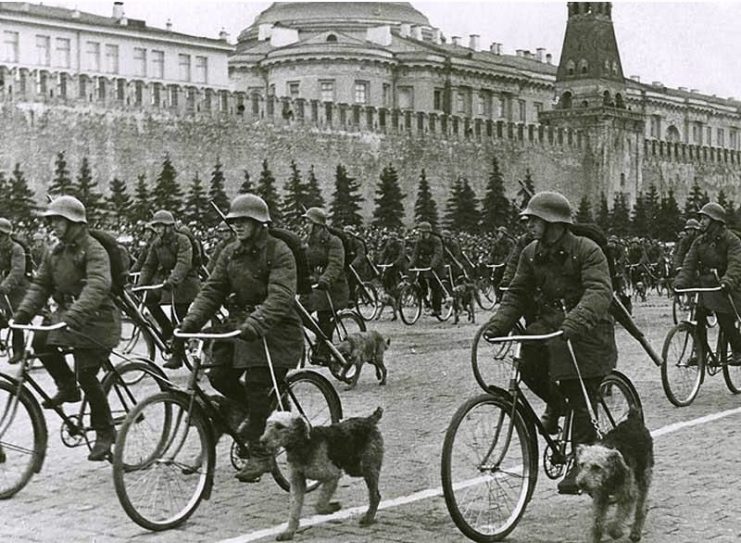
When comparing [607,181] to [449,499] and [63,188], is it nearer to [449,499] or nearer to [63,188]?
[63,188]

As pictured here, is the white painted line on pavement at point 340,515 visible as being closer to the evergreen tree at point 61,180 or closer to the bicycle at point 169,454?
the bicycle at point 169,454

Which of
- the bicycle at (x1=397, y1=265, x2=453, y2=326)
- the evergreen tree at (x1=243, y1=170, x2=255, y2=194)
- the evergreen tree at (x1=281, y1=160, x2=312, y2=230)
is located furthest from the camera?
the evergreen tree at (x1=243, y1=170, x2=255, y2=194)

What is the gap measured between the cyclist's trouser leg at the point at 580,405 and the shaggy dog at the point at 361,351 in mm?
5009

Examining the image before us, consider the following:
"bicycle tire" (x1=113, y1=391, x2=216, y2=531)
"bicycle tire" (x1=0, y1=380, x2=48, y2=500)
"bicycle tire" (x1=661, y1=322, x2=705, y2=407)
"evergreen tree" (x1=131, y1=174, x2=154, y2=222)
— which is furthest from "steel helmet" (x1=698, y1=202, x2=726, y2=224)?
"evergreen tree" (x1=131, y1=174, x2=154, y2=222)

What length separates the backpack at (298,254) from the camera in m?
7.07

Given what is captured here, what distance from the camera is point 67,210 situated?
714 centimetres

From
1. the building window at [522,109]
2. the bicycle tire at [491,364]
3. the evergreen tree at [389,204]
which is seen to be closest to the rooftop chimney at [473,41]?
the building window at [522,109]

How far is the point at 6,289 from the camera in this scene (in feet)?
42.8

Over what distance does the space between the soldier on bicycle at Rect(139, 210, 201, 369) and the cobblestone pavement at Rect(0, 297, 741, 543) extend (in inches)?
118

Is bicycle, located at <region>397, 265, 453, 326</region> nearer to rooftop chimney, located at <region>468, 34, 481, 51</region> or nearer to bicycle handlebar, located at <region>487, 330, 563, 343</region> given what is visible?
bicycle handlebar, located at <region>487, 330, 563, 343</region>

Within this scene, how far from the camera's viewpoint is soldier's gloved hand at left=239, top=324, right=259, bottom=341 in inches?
257

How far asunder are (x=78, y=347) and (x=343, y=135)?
150ft

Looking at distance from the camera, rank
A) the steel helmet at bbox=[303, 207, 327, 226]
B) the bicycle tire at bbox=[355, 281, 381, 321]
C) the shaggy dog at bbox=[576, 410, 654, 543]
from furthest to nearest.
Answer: the bicycle tire at bbox=[355, 281, 381, 321]
the steel helmet at bbox=[303, 207, 327, 226]
the shaggy dog at bbox=[576, 410, 654, 543]

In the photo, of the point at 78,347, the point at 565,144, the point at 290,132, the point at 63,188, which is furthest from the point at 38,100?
the point at 78,347
